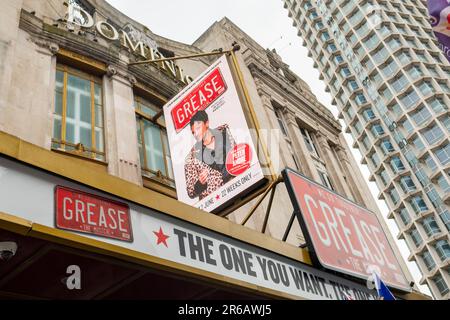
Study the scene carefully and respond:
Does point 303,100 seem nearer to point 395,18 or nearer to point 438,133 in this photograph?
point 438,133

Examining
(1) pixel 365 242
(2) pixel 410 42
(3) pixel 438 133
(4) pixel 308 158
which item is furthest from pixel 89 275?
(2) pixel 410 42

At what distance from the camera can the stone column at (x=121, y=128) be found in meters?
10.3

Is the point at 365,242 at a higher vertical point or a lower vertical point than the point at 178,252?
higher

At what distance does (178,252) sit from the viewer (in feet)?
16.8

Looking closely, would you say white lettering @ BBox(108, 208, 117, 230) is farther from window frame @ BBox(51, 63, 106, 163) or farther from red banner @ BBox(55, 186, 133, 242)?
window frame @ BBox(51, 63, 106, 163)

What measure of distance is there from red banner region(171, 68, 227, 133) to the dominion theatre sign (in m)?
4.64

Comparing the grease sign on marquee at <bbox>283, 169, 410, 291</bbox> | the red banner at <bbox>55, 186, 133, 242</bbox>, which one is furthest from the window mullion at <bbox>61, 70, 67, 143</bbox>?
the red banner at <bbox>55, 186, 133, 242</bbox>

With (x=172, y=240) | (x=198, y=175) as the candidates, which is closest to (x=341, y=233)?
(x=198, y=175)

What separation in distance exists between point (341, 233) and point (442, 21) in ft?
15.9

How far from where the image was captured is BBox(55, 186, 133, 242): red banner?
423 cm

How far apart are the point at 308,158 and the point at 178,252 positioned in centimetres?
1446

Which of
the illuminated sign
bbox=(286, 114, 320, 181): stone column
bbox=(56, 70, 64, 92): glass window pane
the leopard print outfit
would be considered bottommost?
the illuminated sign

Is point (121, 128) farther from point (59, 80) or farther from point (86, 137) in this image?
point (59, 80)
